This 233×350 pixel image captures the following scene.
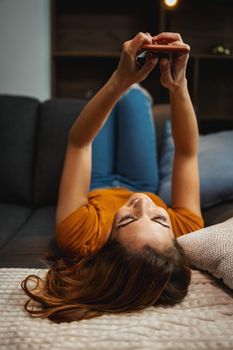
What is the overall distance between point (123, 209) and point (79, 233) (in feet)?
0.76

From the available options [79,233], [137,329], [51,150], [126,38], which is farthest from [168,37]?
[126,38]

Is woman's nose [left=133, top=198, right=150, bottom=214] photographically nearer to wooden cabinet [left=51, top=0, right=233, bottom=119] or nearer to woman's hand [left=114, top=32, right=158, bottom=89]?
→ woman's hand [left=114, top=32, right=158, bottom=89]

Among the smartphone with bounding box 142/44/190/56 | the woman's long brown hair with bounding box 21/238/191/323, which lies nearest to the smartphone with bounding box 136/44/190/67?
the smartphone with bounding box 142/44/190/56

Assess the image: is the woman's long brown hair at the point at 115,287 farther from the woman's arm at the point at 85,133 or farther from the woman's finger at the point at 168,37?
the woman's finger at the point at 168,37

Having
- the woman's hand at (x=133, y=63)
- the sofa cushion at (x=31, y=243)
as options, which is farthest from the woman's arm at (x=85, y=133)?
the sofa cushion at (x=31, y=243)

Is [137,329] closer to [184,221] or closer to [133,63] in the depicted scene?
[184,221]

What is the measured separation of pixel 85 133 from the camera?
1402mm

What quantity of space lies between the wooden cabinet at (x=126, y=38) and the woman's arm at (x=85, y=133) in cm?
149

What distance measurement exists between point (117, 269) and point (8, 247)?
0.57 metres

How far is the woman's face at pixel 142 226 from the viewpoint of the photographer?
40.2 inches

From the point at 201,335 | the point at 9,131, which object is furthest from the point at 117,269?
the point at 9,131

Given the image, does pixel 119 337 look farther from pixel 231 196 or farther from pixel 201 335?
pixel 231 196

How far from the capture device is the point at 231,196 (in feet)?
5.02

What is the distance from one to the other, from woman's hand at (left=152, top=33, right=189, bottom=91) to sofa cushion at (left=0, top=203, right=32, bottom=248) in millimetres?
800
